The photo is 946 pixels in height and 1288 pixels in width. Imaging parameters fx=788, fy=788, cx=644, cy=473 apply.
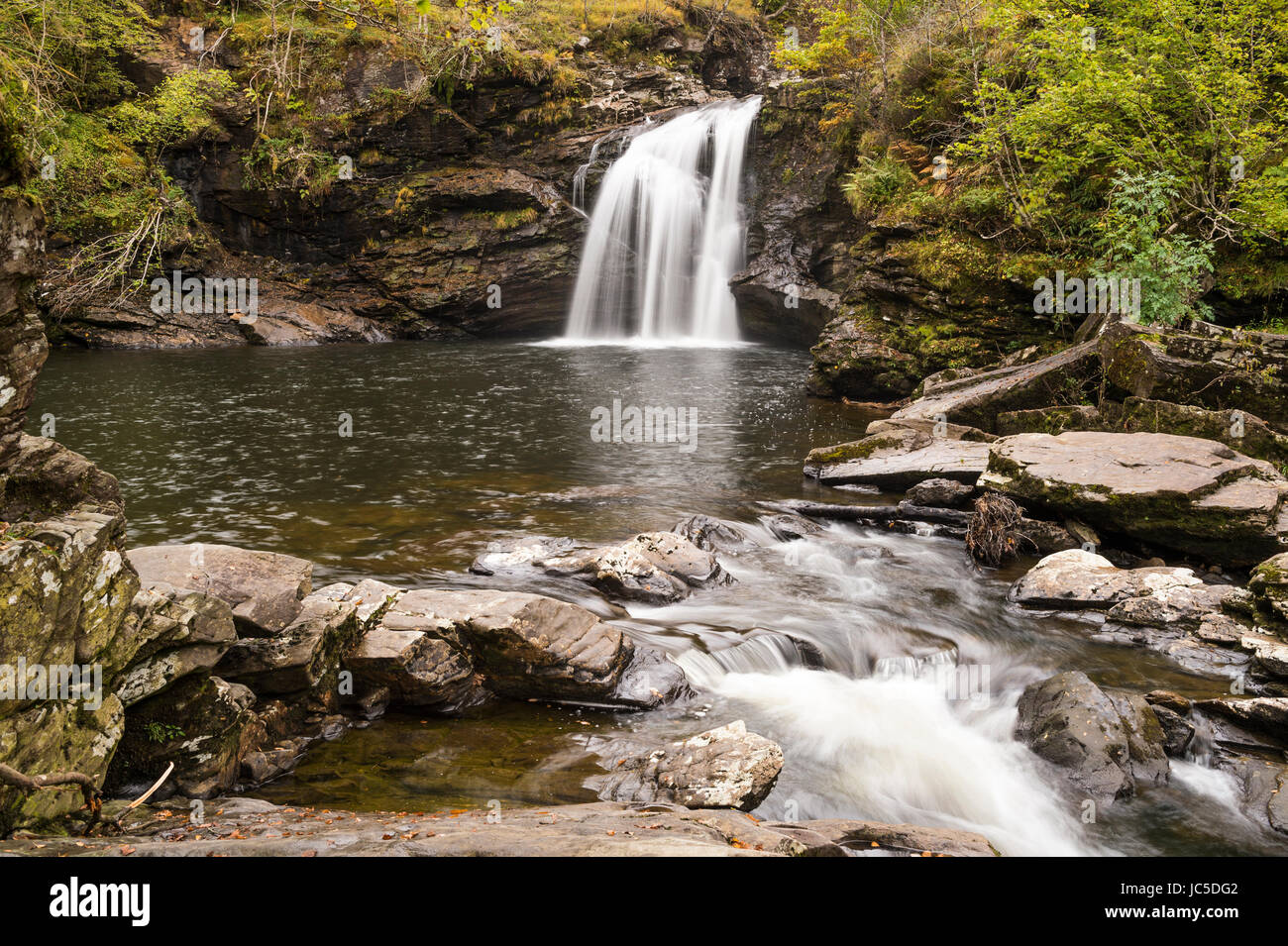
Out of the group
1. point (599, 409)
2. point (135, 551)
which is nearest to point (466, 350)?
point (599, 409)

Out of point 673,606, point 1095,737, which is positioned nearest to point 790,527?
point 673,606

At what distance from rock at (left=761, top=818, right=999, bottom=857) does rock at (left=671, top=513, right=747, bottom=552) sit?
543cm

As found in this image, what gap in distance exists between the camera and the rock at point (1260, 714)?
5.63 meters

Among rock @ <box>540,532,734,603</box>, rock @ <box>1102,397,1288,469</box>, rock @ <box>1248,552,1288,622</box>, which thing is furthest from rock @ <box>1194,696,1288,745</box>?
rock @ <box>1102,397,1288,469</box>

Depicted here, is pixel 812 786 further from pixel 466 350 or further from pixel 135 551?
pixel 466 350

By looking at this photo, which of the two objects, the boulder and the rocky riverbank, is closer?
the rocky riverbank

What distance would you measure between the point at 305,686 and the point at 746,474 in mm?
8729

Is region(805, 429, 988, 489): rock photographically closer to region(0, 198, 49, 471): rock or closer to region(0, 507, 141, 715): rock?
region(0, 507, 141, 715): rock

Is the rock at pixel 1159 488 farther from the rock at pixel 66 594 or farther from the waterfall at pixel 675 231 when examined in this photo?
the waterfall at pixel 675 231

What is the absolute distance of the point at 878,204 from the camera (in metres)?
19.8

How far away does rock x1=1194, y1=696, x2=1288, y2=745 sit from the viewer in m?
5.63

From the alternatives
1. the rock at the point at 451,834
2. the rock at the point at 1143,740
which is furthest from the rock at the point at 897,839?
the rock at the point at 1143,740

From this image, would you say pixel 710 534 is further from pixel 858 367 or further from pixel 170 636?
pixel 858 367

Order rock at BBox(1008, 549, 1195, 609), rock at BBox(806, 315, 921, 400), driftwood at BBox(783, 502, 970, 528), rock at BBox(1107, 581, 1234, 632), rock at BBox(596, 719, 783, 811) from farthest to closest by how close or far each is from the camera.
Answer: rock at BBox(806, 315, 921, 400) < driftwood at BBox(783, 502, 970, 528) < rock at BBox(1008, 549, 1195, 609) < rock at BBox(1107, 581, 1234, 632) < rock at BBox(596, 719, 783, 811)
